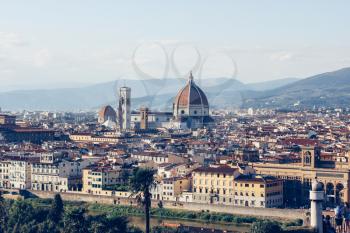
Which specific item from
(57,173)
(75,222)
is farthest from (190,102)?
(75,222)

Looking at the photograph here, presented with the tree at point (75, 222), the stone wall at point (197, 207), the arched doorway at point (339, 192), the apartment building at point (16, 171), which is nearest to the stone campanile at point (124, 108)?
the apartment building at point (16, 171)

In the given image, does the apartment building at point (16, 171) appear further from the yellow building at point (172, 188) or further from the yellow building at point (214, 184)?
the yellow building at point (214, 184)

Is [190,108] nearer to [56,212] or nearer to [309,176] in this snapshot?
[309,176]

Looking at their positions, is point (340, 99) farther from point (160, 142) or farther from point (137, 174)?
point (137, 174)

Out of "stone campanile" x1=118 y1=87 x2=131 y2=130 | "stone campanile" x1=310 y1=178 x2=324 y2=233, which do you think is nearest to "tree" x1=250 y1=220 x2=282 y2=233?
"stone campanile" x1=310 y1=178 x2=324 y2=233

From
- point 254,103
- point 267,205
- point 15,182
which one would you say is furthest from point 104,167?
point 254,103

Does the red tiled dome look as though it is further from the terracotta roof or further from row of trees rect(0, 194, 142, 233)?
row of trees rect(0, 194, 142, 233)
